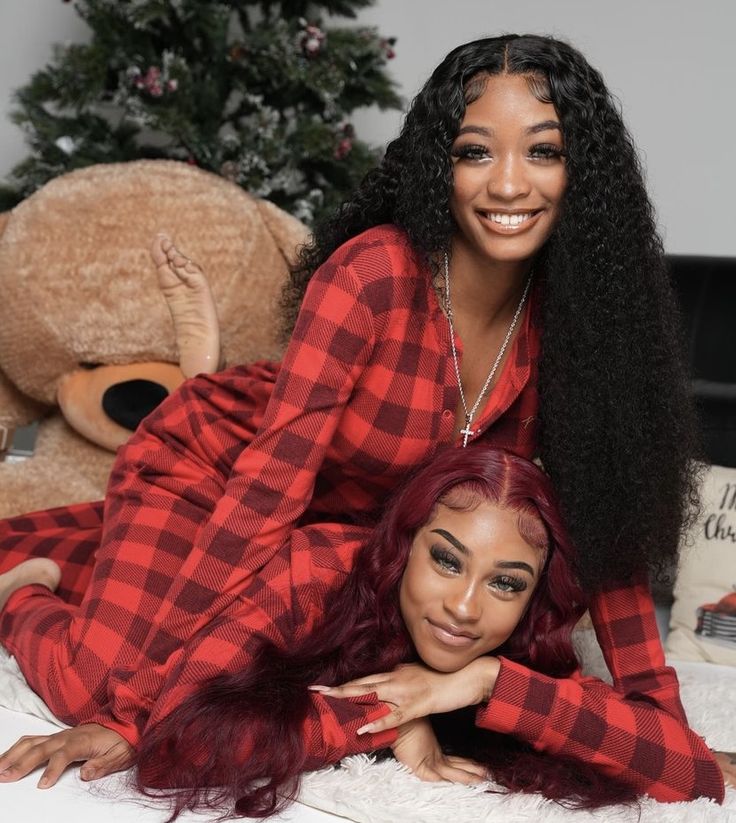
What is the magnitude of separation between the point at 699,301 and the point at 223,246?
1.16 meters

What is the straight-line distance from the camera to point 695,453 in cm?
184

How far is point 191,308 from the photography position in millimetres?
2598

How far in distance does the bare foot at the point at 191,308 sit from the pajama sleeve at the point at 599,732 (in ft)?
3.99

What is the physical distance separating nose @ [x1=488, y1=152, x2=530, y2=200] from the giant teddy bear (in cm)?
118

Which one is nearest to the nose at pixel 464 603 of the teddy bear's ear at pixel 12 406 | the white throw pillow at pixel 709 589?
the white throw pillow at pixel 709 589

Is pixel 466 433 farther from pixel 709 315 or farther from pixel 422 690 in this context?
pixel 709 315

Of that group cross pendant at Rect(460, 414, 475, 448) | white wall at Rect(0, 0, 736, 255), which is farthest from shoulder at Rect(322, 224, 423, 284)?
white wall at Rect(0, 0, 736, 255)

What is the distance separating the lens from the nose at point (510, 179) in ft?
5.45

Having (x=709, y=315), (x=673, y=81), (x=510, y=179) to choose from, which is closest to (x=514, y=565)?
(x=510, y=179)

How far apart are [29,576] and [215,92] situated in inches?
65.0

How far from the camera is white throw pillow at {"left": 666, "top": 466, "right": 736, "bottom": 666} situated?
8.01 feet

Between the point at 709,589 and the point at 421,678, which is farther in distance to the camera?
the point at 709,589

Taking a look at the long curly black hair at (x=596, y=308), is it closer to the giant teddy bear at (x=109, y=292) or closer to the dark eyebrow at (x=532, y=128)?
the dark eyebrow at (x=532, y=128)

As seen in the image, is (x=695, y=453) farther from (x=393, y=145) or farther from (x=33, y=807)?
(x=33, y=807)
